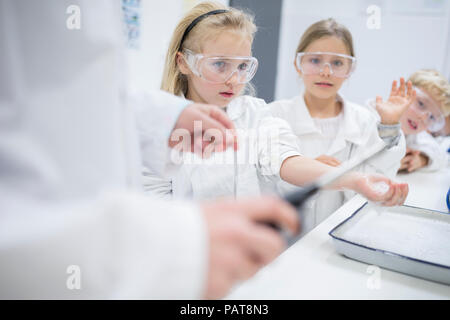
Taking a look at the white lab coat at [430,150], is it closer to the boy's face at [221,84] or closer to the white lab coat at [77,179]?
the boy's face at [221,84]

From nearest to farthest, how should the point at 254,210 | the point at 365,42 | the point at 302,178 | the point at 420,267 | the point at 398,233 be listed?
the point at 254,210 → the point at 420,267 → the point at 398,233 → the point at 302,178 → the point at 365,42

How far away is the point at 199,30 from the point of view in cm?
81

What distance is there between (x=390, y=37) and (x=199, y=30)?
195 cm

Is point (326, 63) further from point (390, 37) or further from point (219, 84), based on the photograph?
point (390, 37)

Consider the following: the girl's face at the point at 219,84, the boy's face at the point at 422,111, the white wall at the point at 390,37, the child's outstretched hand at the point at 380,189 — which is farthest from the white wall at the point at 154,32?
the child's outstretched hand at the point at 380,189

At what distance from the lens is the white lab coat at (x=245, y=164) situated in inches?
33.6

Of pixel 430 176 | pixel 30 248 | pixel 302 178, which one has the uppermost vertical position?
pixel 30 248

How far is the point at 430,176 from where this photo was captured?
1401 millimetres

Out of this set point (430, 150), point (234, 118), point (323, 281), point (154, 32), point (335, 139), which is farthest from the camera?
point (154, 32)

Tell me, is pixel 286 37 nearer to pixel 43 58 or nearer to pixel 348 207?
pixel 348 207

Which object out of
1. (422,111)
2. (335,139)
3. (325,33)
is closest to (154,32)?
(325,33)

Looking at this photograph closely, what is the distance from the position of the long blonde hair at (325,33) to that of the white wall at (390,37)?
0.58m

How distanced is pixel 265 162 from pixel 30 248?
28.3 inches

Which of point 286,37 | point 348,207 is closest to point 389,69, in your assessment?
point 286,37
